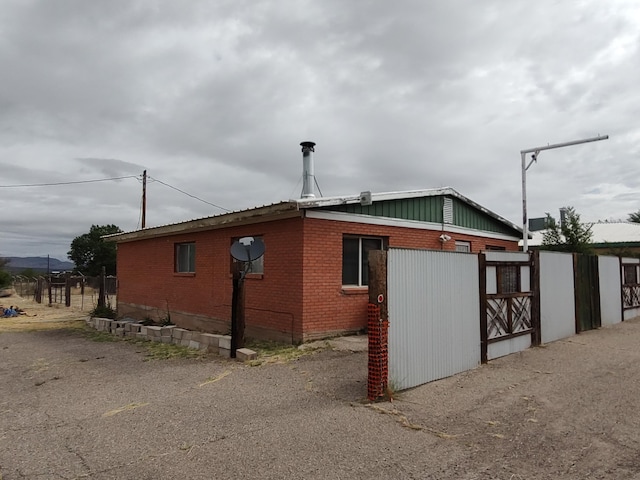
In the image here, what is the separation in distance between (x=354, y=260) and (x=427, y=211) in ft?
9.34

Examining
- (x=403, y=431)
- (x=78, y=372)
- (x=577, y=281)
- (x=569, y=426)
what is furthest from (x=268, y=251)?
(x=577, y=281)

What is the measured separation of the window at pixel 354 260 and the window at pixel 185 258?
514 cm

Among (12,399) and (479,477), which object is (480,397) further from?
(12,399)

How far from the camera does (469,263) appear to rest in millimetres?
7367

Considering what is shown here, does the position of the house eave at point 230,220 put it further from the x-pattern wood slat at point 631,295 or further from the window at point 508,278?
the x-pattern wood slat at point 631,295

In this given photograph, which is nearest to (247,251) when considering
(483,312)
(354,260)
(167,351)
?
(354,260)

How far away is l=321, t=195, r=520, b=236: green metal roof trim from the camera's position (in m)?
10.3

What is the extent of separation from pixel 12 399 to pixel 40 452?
2.58 metres

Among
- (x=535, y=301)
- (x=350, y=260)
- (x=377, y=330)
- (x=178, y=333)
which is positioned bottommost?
(x=178, y=333)

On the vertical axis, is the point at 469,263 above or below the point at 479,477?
above

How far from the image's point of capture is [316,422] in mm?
4875

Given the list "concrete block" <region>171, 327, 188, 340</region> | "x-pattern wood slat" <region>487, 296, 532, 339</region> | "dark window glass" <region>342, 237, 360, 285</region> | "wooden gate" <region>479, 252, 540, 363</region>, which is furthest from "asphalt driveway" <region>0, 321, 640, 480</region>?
"dark window glass" <region>342, 237, 360, 285</region>

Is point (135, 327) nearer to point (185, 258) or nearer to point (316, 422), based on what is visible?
point (185, 258)

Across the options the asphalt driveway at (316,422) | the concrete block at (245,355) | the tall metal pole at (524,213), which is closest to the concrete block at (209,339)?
the concrete block at (245,355)
